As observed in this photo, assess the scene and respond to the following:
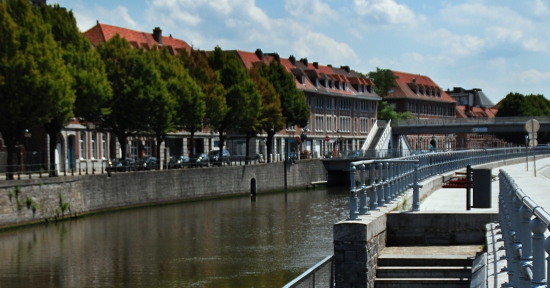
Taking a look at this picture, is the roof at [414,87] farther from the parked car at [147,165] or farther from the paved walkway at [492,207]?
the paved walkway at [492,207]

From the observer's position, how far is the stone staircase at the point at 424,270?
16.4 m

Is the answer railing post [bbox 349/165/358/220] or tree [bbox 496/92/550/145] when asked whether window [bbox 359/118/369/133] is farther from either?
railing post [bbox 349/165/358/220]

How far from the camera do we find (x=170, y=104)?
198ft

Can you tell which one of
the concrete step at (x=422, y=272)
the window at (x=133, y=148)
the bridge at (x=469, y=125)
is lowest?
the concrete step at (x=422, y=272)

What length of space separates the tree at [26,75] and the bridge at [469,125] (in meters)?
58.4

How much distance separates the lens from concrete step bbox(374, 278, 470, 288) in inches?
643

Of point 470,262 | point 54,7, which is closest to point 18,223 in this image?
point 54,7

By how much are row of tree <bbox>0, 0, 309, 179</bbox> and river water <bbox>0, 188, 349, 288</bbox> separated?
20.2 ft

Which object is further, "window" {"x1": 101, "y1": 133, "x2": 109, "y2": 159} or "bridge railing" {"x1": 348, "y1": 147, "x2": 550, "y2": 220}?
"window" {"x1": 101, "y1": 133, "x2": 109, "y2": 159}

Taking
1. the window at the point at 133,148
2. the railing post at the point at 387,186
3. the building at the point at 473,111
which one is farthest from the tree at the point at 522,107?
the railing post at the point at 387,186

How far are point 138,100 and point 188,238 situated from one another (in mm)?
22211

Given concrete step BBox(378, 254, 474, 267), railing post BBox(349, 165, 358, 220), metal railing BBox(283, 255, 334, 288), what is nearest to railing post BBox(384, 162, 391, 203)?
concrete step BBox(378, 254, 474, 267)

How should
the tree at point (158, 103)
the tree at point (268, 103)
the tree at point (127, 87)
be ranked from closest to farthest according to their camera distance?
the tree at point (127, 87)
the tree at point (158, 103)
the tree at point (268, 103)

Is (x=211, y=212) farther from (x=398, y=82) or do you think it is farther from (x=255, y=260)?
(x=398, y=82)
